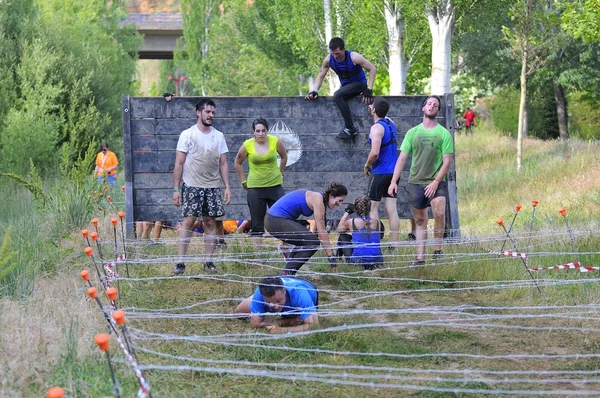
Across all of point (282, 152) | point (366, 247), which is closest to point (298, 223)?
point (366, 247)

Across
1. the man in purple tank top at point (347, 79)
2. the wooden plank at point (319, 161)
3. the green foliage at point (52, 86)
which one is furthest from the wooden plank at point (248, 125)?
the green foliage at point (52, 86)

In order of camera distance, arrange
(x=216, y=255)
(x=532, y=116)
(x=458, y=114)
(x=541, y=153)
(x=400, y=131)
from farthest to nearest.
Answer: (x=458, y=114) → (x=532, y=116) → (x=541, y=153) → (x=400, y=131) → (x=216, y=255)

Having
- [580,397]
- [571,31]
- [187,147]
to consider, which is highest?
[571,31]

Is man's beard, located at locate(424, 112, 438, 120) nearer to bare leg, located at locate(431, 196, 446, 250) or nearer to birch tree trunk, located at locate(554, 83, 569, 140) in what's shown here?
bare leg, located at locate(431, 196, 446, 250)

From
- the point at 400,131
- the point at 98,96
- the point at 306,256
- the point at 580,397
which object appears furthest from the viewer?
the point at 98,96

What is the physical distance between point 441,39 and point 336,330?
48.2 feet

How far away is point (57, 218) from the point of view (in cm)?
1262

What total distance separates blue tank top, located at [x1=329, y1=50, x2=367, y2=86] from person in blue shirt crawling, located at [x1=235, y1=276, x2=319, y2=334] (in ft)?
14.5

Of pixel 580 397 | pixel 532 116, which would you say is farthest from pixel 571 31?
pixel 532 116

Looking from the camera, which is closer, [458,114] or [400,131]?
[400,131]

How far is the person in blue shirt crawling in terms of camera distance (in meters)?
7.11

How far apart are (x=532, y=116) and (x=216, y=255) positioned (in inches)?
1138

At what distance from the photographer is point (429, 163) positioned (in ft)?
33.5

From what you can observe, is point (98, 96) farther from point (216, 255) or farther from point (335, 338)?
point (335, 338)
